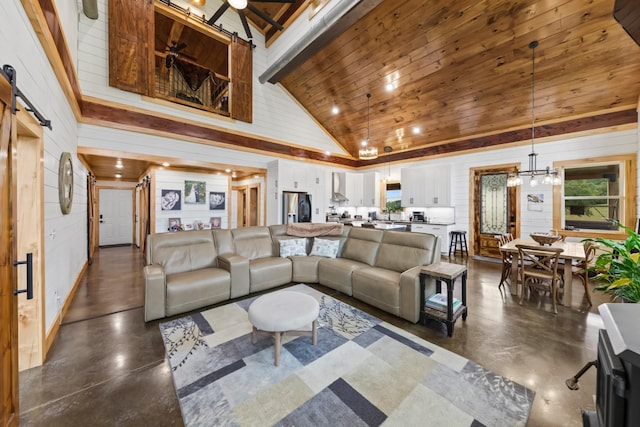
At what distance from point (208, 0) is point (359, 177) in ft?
20.5

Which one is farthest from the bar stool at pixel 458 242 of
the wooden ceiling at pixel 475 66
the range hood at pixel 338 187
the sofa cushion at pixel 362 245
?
the sofa cushion at pixel 362 245

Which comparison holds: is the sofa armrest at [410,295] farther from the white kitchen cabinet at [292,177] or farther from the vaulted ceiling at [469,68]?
the white kitchen cabinet at [292,177]

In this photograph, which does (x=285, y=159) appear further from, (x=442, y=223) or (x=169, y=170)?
(x=442, y=223)

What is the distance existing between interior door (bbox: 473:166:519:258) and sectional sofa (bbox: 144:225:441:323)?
12.6ft

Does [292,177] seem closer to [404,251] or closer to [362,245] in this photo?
[362,245]

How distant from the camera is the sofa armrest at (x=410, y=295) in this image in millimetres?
2750

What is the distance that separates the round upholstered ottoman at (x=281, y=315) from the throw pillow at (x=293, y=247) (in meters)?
1.74

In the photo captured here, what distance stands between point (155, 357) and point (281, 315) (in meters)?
1.20

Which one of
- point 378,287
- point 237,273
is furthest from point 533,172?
point 237,273

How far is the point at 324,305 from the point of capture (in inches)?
128

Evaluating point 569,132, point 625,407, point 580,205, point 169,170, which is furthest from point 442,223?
point 169,170

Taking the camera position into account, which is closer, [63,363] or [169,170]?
[63,363]

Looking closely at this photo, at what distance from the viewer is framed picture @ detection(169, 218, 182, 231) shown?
612 centimetres

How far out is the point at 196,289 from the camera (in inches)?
121
